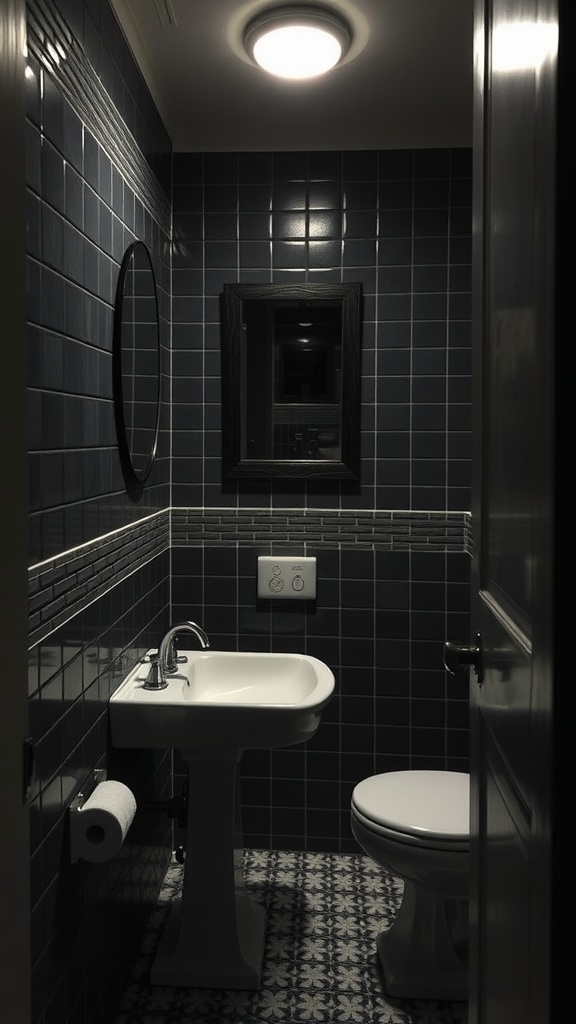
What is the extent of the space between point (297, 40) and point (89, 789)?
6.34 feet

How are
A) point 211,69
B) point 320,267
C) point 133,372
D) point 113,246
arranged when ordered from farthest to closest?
point 320,267
point 211,69
point 133,372
point 113,246

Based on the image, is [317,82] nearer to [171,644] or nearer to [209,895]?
[171,644]

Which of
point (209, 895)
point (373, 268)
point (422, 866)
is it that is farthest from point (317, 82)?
point (209, 895)

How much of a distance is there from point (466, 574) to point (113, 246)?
1.63 metres

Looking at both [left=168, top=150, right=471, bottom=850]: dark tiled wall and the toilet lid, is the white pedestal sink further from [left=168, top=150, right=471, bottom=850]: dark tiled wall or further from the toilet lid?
[left=168, top=150, right=471, bottom=850]: dark tiled wall

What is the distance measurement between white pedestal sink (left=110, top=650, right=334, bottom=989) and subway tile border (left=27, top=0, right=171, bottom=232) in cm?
133

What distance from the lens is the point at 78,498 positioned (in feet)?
5.65

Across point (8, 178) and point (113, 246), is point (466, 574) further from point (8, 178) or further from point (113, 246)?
point (8, 178)

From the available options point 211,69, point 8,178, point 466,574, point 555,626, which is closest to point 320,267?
point 211,69

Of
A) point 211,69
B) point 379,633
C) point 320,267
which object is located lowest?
point 379,633

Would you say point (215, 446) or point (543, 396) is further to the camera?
point (215, 446)

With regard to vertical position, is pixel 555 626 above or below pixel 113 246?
below

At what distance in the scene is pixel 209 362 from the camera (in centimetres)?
296

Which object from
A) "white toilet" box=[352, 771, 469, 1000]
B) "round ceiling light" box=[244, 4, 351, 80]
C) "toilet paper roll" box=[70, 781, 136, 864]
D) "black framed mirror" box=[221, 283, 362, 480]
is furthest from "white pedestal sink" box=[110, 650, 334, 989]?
"round ceiling light" box=[244, 4, 351, 80]
